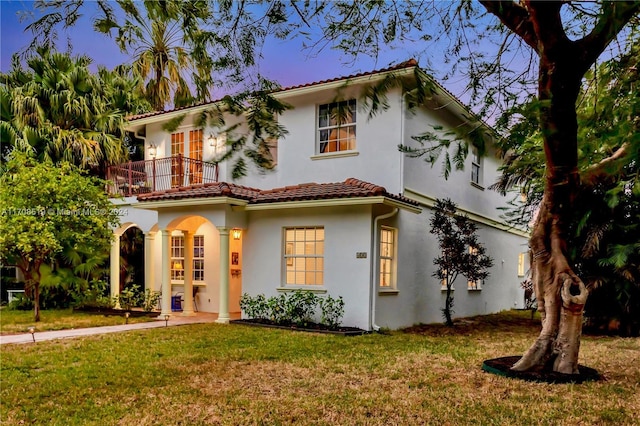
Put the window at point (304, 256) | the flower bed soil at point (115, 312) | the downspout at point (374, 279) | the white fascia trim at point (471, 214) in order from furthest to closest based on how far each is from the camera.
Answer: the flower bed soil at point (115, 312), the white fascia trim at point (471, 214), the window at point (304, 256), the downspout at point (374, 279)

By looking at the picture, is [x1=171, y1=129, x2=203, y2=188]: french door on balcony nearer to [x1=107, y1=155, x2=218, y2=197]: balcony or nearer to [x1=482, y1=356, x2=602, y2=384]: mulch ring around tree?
[x1=107, y1=155, x2=218, y2=197]: balcony

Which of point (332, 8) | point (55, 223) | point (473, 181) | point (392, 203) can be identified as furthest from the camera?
point (473, 181)

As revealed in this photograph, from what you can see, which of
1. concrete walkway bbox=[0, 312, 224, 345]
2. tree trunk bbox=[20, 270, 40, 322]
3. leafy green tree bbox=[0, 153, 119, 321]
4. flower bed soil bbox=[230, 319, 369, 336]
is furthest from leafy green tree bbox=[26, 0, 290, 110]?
tree trunk bbox=[20, 270, 40, 322]

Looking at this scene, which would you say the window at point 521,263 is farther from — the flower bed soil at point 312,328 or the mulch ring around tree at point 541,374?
the mulch ring around tree at point 541,374

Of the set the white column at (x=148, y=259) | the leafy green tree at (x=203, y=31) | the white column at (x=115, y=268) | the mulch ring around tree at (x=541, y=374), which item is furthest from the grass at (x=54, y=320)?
the leafy green tree at (x=203, y=31)

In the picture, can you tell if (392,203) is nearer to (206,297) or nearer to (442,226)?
(442,226)

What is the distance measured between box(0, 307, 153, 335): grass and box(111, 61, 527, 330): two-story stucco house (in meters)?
1.50

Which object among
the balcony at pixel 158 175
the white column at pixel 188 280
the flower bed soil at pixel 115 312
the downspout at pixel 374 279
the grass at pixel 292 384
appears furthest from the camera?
the balcony at pixel 158 175

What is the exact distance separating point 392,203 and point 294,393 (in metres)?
5.98

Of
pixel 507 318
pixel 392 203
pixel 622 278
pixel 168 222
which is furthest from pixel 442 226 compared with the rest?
pixel 168 222

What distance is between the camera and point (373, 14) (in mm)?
4688

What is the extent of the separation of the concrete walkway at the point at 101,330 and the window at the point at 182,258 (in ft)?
5.40

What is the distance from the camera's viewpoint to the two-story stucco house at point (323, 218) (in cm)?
1144

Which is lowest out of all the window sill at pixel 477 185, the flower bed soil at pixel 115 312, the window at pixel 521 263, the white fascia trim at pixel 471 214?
the flower bed soil at pixel 115 312
